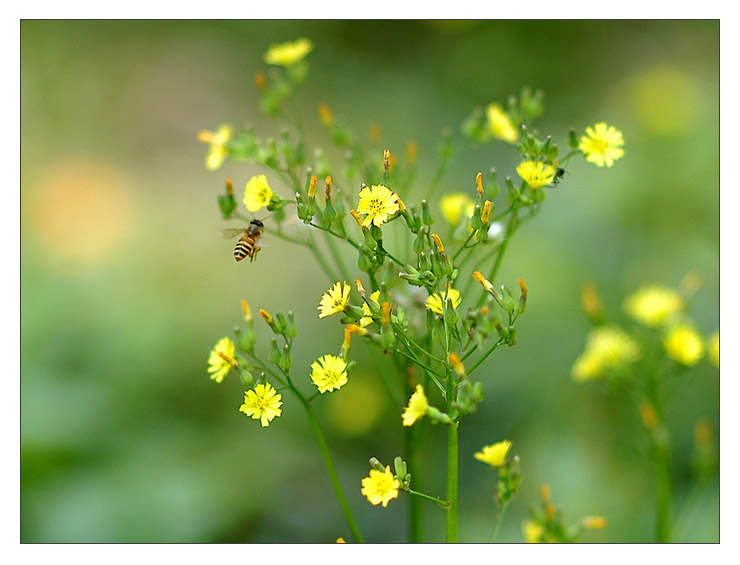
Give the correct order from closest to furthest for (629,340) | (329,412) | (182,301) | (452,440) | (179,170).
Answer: (452,440), (629,340), (329,412), (182,301), (179,170)

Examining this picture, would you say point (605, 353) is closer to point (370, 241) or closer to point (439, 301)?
point (439, 301)

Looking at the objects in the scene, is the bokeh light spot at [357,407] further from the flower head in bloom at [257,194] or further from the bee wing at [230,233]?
the flower head in bloom at [257,194]

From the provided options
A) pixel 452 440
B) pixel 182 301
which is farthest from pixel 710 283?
pixel 182 301

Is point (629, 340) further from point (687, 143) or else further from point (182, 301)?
point (182, 301)

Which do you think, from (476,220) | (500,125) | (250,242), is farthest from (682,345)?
(250,242)

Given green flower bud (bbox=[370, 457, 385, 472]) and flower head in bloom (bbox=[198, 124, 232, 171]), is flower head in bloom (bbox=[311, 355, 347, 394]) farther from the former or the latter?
flower head in bloom (bbox=[198, 124, 232, 171])

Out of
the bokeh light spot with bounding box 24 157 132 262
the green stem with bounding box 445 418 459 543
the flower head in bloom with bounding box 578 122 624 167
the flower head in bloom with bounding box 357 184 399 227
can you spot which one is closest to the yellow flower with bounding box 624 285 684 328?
the flower head in bloom with bounding box 578 122 624 167
